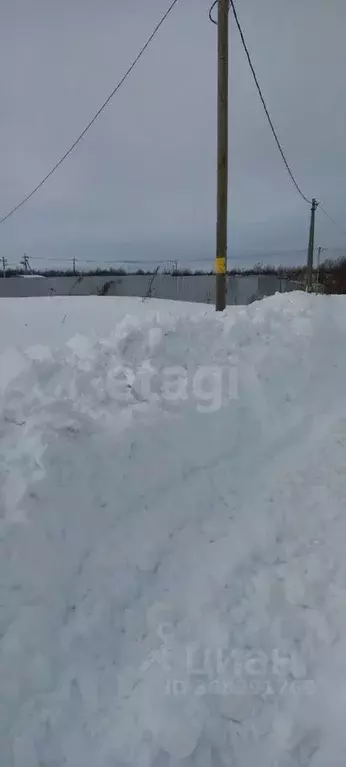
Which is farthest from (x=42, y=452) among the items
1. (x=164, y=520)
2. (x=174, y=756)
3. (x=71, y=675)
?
(x=174, y=756)

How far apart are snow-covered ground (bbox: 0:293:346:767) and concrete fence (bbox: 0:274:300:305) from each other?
89.6 ft

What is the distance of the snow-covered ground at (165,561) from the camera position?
8.25ft

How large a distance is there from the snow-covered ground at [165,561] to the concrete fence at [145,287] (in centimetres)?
2732

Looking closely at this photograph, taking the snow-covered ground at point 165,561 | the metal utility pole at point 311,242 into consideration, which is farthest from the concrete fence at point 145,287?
the snow-covered ground at point 165,561

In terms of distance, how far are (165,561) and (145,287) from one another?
1238 inches

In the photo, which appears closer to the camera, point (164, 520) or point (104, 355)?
point (164, 520)

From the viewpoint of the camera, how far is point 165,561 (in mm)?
3482

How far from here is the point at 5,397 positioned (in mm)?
4109

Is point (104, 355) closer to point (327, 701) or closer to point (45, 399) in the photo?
point (45, 399)

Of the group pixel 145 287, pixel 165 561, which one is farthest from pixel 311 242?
pixel 165 561

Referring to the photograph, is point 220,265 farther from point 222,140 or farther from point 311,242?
point 311,242

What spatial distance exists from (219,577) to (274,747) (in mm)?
1057

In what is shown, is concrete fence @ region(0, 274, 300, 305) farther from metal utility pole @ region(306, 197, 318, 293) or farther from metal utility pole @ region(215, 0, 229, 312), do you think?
metal utility pole @ region(215, 0, 229, 312)

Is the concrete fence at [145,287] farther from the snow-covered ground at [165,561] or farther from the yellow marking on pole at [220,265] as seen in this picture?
the snow-covered ground at [165,561]
